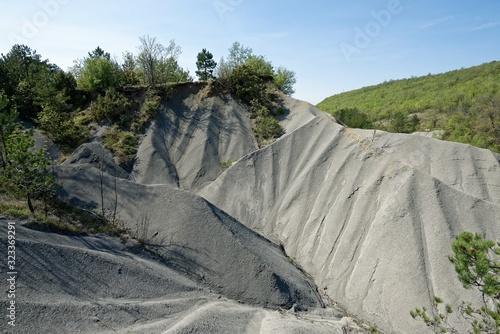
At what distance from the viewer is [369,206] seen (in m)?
15.5

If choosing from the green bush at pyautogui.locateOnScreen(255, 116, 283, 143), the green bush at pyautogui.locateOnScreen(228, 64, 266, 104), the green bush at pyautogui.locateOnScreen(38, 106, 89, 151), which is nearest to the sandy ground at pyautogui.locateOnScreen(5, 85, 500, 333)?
the green bush at pyautogui.locateOnScreen(38, 106, 89, 151)

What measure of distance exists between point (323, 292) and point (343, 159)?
7982 millimetres

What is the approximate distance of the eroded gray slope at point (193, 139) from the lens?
2452cm

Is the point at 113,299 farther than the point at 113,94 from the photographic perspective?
No

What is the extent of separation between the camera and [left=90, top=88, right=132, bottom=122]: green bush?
2780 cm

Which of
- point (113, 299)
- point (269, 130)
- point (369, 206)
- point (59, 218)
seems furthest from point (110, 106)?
point (369, 206)

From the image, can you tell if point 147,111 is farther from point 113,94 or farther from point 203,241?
point 203,241

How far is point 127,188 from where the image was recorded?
15961mm

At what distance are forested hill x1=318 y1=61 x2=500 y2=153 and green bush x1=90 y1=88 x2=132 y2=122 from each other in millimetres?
21334

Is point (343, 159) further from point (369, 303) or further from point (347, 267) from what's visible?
point (369, 303)

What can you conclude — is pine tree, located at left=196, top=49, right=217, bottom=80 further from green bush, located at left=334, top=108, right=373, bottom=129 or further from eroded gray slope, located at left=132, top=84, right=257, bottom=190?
green bush, located at left=334, top=108, right=373, bottom=129

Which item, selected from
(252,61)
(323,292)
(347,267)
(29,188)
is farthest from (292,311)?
(252,61)

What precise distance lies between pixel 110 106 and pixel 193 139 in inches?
311

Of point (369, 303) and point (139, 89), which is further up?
point (139, 89)
